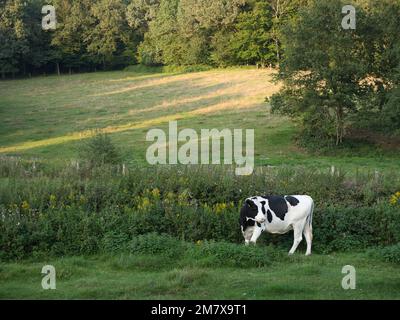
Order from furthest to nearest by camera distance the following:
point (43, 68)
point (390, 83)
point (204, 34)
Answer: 1. point (43, 68)
2. point (204, 34)
3. point (390, 83)

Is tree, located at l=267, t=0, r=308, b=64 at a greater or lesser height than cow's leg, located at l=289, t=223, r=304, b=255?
greater

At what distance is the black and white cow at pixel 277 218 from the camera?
14109 mm

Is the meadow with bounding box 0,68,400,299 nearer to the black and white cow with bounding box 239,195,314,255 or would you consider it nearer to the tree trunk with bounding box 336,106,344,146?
the black and white cow with bounding box 239,195,314,255

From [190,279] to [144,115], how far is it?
1361 inches

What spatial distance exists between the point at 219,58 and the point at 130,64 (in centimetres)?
1911

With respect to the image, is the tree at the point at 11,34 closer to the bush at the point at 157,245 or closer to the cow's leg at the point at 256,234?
the bush at the point at 157,245

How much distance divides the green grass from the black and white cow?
1.05m

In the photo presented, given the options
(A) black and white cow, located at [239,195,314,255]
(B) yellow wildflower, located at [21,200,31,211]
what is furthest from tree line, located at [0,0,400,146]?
(B) yellow wildflower, located at [21,200,31,211]

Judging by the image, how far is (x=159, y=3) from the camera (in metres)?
93.8

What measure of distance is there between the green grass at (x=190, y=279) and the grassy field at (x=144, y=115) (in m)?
15.9

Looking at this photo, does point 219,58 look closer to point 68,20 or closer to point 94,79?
point 94,79

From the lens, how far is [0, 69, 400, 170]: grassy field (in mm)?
32281

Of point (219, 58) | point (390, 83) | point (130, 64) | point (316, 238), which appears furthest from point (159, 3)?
point (316, 238)

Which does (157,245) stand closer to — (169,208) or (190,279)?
(169,208)
